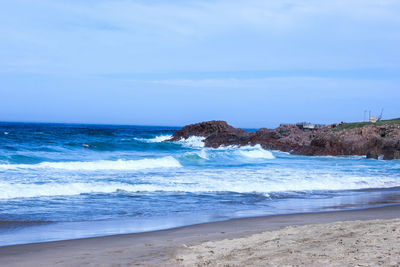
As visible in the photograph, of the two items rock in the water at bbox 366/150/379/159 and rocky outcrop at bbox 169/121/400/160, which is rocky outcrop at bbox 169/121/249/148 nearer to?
rocky outcrop at bbox 169/121/400/160

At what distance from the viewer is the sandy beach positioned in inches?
201

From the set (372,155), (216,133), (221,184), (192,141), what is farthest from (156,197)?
(192,141)

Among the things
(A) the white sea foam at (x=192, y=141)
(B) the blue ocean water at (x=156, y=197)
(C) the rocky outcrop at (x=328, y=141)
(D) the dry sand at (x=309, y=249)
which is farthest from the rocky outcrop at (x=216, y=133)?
(D) the dry sand at (x=309, y=249)

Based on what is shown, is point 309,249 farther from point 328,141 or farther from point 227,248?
point 328,141

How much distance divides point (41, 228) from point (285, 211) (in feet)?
18.0

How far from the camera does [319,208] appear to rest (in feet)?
36.8

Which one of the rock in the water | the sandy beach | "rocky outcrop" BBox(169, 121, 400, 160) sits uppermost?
"rocky outcrop" BBox(169, 121, 400, 160)

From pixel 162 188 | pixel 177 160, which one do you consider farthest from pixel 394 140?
pixel 162 188

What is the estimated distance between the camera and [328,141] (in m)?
34.1

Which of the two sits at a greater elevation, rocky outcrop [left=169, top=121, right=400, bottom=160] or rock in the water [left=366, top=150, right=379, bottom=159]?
rocky outcrop [left=169, top=121, right=400, bottom=160]

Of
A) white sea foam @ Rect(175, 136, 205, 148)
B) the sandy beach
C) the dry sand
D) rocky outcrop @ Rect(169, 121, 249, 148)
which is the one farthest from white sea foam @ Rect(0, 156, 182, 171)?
white sea foam @ Rect(175, 136, 205, 148)

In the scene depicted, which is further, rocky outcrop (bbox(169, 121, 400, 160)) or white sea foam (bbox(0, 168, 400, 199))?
rocky outcrop (bbox(169, 121, 400, 160))

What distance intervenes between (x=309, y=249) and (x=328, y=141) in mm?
29789

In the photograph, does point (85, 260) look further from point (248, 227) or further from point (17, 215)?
point (17, 215)
